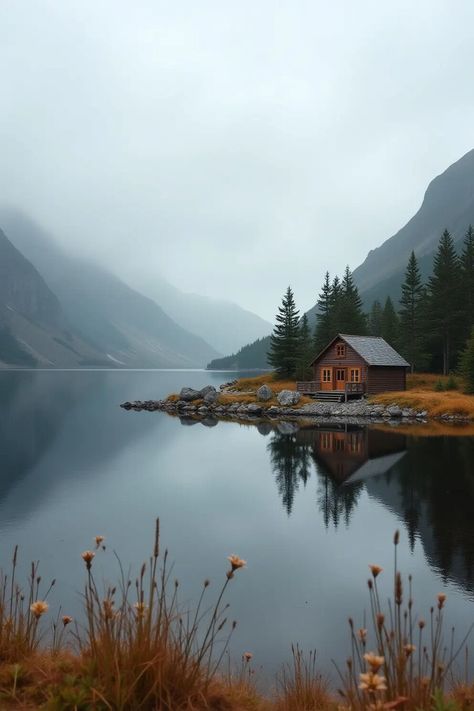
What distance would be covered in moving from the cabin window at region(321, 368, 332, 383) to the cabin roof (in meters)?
3.06

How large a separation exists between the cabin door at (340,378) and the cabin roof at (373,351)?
331 centimetres

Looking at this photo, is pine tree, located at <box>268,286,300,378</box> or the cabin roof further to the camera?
pine tree, located at <box>268,286,300,378</box>

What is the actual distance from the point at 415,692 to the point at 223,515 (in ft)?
49.0

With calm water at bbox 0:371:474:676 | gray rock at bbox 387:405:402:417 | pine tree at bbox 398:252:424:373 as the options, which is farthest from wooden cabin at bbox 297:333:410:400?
calm water at bbox 0:371:474:676

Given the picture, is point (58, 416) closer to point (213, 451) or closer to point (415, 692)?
point (213, 451)

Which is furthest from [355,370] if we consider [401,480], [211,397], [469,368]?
[401,480]

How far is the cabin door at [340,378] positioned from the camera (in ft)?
209

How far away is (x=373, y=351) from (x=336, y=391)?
6.92 meters

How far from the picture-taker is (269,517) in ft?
61.5

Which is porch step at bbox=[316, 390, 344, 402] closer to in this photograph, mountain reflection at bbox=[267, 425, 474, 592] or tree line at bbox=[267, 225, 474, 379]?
tree line at bbox=[267, 225, 474, 379]

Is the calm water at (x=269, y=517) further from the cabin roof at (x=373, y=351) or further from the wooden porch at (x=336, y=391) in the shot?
the cabin roof at (x=373, y=351)

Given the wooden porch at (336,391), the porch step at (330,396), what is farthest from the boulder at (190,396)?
the porch step at (330,396)

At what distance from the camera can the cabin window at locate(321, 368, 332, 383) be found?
2557 inches

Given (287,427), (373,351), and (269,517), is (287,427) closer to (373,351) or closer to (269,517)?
(373,351)
